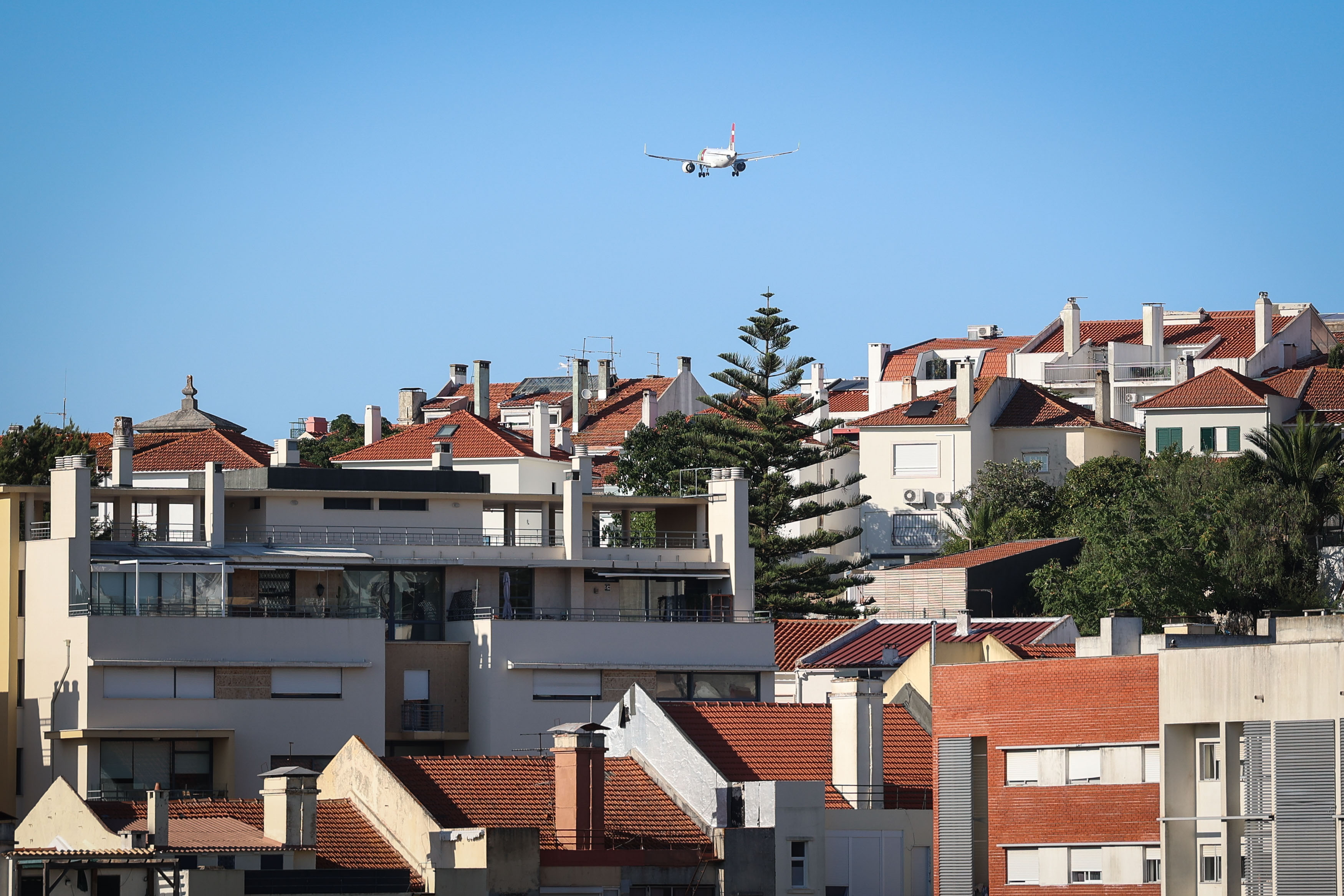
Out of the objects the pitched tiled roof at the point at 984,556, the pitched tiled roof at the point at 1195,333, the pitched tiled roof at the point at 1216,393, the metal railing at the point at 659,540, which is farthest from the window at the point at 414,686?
the pitched tiled roof at the point at 1195,333

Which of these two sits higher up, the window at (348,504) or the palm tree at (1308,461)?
the palm tree at (1308,461)

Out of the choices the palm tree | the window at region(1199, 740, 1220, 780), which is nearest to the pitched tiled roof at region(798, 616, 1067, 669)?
the window at region(1199, 740, 1220, 780)

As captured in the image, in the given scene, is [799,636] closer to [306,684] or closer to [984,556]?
[984,556]

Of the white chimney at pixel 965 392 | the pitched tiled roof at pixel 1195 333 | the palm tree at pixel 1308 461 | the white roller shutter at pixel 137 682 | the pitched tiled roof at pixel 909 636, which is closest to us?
the white roller shutter at pixel 137 682

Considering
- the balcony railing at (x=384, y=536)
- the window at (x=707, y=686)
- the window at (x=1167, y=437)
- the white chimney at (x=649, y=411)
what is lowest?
the window at (x=707, y=686)

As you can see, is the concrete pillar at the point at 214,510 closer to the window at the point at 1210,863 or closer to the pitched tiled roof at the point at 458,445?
the window at the point at 1210,863

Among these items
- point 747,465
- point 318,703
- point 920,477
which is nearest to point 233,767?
point 318,703

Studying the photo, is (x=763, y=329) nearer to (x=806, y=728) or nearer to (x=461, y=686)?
(x=461, y=686)

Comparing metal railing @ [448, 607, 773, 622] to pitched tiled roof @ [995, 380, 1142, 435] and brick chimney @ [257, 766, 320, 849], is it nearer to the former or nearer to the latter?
brick chimney @ [257, 766, 320, 849]
